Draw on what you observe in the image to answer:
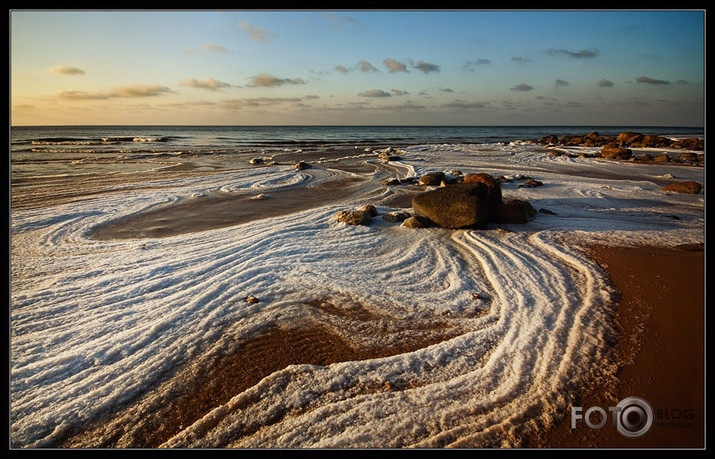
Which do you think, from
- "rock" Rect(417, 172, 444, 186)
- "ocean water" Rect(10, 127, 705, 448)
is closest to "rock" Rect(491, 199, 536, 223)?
"ocean water" Rect(10, 127, 705, 448)

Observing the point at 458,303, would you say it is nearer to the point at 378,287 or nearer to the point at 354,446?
the point at 378,287

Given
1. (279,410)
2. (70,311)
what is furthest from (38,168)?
(279,410)

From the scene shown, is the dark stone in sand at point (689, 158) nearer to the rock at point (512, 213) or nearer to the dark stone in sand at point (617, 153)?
the dark stone in sand at point (617, 153)

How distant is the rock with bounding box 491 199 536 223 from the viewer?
30.2ft

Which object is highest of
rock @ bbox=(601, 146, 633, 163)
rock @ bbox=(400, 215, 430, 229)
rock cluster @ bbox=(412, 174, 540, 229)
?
rock @ bbox=(601, 146, 633, 163)

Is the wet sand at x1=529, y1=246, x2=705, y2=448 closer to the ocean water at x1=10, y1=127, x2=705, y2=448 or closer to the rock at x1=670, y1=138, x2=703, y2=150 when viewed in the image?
the ocean water at x1=10, y1=127, x2=705, y2=448

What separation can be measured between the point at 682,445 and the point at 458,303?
106 inches

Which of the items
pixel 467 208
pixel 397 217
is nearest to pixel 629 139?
pixel 467 208

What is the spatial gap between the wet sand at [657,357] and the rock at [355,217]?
483 cm

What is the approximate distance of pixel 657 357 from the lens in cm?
412

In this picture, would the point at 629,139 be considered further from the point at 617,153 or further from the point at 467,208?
the point at 467,208

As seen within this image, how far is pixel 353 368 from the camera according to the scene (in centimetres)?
396

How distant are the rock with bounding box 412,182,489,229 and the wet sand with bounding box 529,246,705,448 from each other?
106 inches

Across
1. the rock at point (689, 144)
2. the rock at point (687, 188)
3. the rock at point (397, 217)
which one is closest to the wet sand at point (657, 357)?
the rock at point (397, 217)
